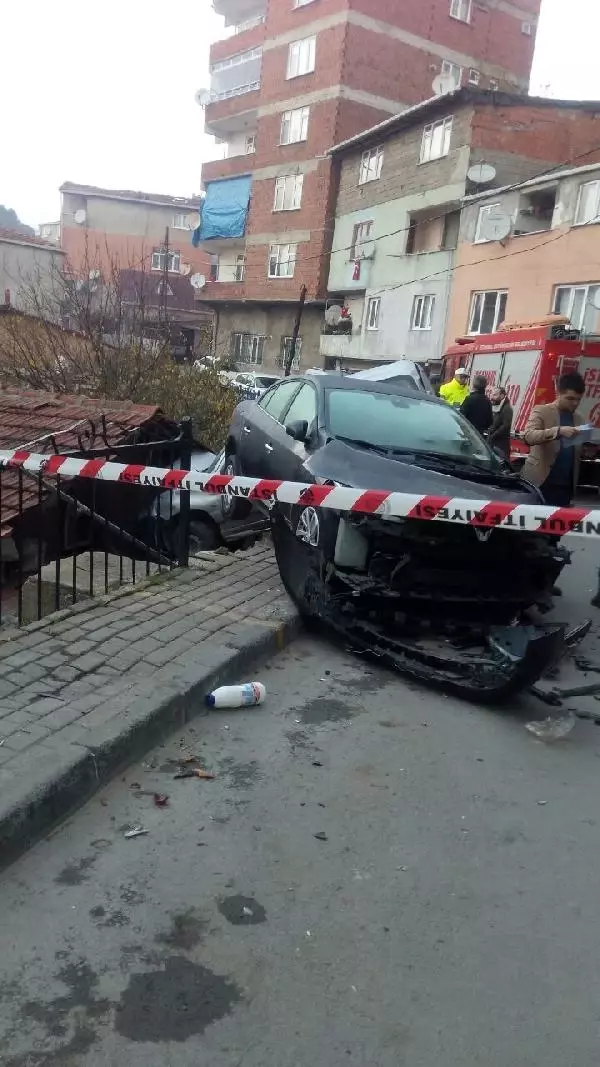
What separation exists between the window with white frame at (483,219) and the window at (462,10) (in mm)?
15077

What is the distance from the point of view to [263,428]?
744 cm

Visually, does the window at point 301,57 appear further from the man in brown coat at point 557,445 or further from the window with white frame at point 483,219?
the man in brown coat at point 557,445

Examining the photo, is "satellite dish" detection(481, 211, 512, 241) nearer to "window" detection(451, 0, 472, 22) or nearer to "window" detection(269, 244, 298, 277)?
"window" detection(269, 244, 298, 277)

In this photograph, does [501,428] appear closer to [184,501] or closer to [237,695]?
[184,501]

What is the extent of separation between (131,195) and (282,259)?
2294 centimetres

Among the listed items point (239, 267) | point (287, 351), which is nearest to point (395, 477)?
point (287, 351)

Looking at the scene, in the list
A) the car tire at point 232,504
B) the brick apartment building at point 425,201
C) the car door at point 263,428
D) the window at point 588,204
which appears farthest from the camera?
the brick apartment building at point 425,201

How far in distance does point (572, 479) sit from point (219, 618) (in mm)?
3415

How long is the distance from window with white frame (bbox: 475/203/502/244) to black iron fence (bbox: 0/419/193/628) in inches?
659

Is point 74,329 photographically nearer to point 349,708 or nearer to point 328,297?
point 349,708

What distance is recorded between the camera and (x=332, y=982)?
2318mm

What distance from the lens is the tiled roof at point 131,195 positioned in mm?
50188

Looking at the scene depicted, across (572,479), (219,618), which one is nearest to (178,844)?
(219,618)

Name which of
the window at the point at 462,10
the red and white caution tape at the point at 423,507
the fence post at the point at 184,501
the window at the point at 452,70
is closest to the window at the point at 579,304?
the fence post at the point at 184,501
